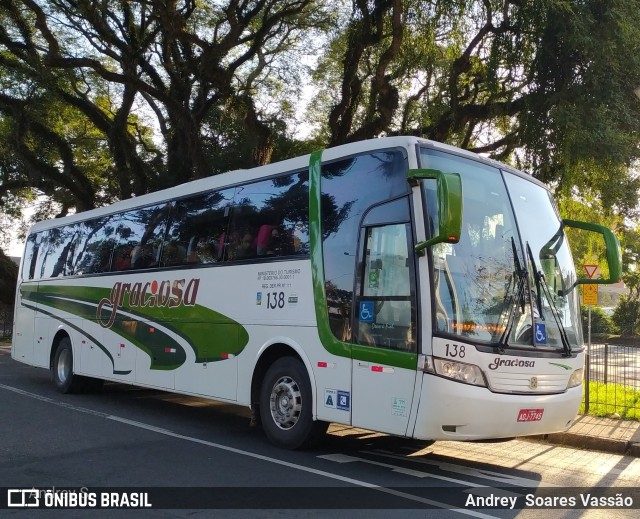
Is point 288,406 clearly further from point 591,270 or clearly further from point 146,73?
point 146,73

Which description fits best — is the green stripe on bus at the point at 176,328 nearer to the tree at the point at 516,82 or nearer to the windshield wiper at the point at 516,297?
the windshield wiper at the point at 516,297

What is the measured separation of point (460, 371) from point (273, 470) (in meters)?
2.22

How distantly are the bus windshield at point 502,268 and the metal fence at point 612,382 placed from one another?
166 inches

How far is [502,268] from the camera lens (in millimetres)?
7184

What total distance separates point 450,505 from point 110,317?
25.9 ft

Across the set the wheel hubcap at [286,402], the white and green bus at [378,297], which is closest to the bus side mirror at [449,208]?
the white and green bus at [378,297]

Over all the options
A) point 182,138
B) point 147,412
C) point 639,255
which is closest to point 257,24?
point 182,138

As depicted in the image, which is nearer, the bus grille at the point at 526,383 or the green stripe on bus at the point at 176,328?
the bus grille at the point at 526,383

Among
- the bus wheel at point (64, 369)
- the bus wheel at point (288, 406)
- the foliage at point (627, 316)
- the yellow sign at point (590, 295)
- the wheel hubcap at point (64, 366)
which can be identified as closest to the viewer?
the bus wheel at point (288, 406)

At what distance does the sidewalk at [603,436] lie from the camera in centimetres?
916

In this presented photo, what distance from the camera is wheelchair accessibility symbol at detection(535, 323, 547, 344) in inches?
283

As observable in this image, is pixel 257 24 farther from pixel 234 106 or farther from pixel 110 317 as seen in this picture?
pixel 110 317

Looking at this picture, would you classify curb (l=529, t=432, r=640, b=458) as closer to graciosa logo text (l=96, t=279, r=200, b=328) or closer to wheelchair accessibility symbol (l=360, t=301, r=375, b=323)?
wheelchair accessibility symbol (l=360, t=301, r=375, b=323)

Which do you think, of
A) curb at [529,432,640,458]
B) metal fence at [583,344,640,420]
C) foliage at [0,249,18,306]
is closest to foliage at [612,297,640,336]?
metal fence at [583,344,640,420]
